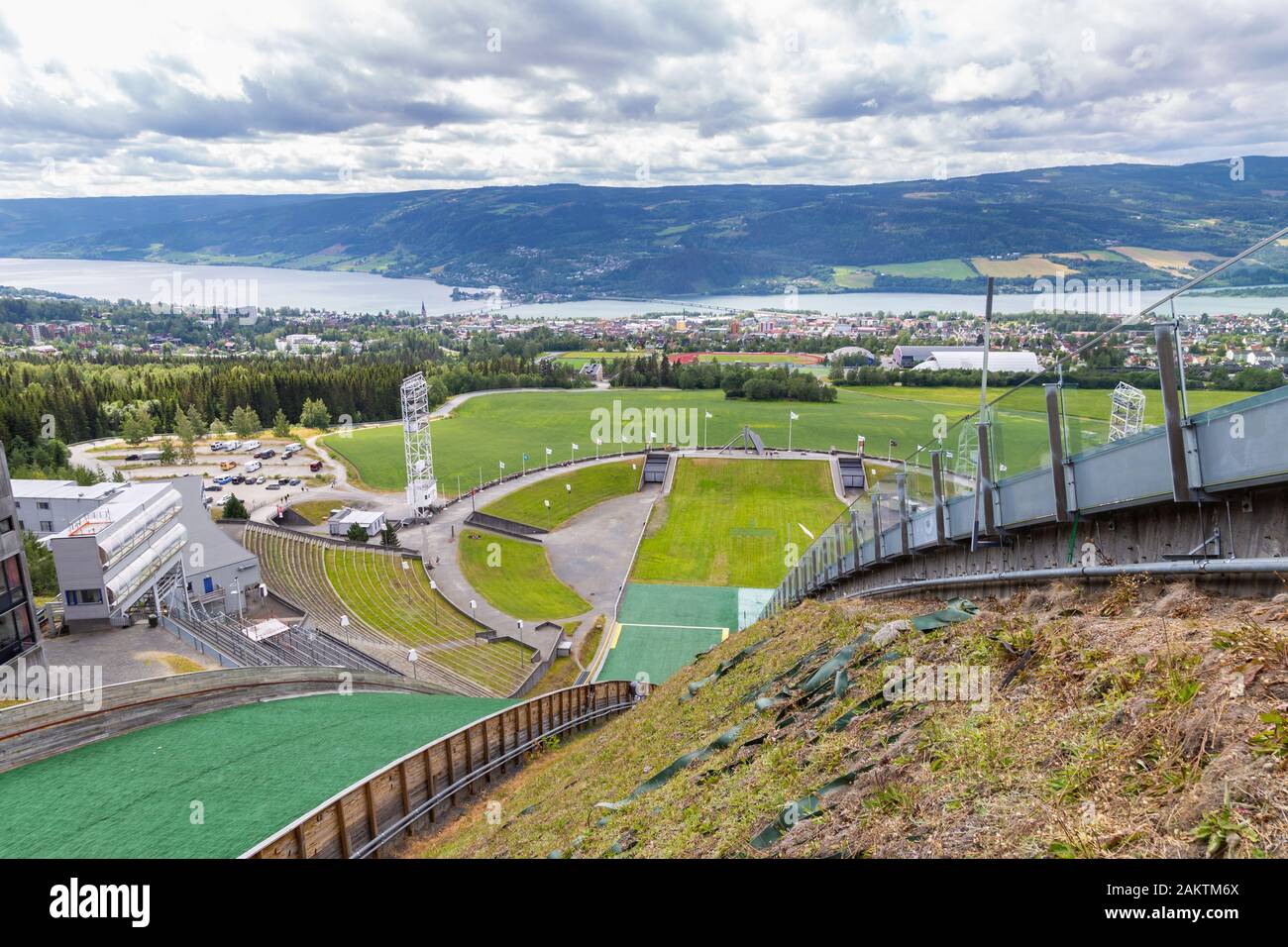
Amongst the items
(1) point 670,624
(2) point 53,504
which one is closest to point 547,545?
(1) point 670,624

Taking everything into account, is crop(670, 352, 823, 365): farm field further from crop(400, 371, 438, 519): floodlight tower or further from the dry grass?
the dry grass

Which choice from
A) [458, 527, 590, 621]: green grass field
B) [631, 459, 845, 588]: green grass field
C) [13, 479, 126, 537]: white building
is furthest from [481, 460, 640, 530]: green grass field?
[13, 479, 126, 537]: white building

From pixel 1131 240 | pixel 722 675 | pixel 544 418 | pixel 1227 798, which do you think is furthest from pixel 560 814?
pixel 1131 240

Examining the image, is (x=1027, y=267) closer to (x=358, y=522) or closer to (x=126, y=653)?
(x=358, y=522)

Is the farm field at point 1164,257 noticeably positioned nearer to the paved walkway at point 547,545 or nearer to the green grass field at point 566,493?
the green grass field at point 566,493

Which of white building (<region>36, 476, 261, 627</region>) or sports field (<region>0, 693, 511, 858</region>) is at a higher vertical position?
white building (<region>36, 476, 261, 627</region>)
